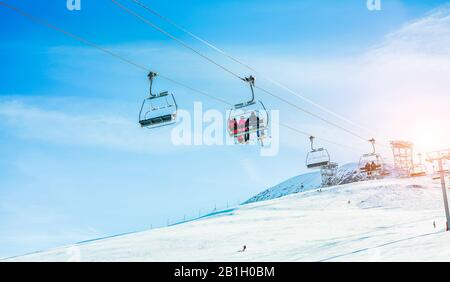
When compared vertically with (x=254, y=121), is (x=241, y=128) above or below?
below

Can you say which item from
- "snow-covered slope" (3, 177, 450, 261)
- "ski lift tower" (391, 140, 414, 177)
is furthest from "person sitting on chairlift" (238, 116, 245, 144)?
"ski lift tower" (391, 140, 414, 177)

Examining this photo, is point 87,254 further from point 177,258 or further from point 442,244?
point 442,244

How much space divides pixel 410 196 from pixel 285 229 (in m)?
29.3

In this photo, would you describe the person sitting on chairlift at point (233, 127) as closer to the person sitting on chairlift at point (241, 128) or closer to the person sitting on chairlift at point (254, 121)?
the person sitting on chairlift at point (241, 128)

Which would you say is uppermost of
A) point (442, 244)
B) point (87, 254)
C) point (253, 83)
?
point (253, 83)

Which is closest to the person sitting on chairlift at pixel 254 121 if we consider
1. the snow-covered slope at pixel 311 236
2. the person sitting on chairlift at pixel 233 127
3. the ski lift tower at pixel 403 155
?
the person sitting on chairlift at pixel 233 127

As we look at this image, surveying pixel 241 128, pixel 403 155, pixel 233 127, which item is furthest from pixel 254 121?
pixel 403 155

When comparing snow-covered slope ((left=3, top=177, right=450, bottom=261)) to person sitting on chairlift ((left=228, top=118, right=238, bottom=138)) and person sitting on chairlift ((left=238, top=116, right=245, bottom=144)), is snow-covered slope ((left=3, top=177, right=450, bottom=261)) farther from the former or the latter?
person sitting on chairlift ((left=228, top=118, right=238, bottom=138))

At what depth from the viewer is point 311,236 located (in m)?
33.5

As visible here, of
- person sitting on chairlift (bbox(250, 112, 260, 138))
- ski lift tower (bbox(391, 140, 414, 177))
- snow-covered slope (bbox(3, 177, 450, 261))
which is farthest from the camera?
ski lift tower (bbox(391, 140, 414, 177))

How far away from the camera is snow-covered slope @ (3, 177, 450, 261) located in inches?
932

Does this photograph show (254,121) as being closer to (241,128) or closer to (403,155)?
(241,128)
